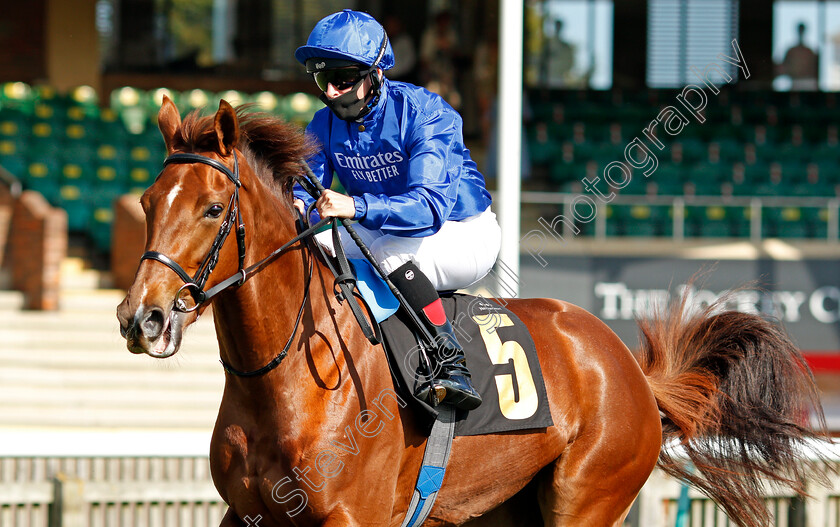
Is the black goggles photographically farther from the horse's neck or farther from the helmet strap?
the horse's neck

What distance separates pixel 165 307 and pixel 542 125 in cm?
1126

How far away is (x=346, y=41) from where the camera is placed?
111 inches

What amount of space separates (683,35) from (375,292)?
14.4 metres

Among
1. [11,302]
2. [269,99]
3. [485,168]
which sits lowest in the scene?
[11,302]

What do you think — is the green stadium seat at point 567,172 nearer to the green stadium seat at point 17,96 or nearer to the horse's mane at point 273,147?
the green stadium seat at point 17,96

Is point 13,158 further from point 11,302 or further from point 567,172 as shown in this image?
point 567,172

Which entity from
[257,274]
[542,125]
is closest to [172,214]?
[257,274]

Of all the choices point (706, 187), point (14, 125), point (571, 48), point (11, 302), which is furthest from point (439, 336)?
point (571, 48)

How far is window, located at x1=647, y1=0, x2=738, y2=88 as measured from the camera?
15.6 meters

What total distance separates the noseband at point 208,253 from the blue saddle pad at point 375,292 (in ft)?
1.64

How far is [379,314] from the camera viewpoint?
9.38 feet

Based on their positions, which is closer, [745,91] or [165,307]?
[165,307]

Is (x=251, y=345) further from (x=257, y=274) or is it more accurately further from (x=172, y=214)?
(x=172, y=214)

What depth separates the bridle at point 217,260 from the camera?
229 cm
